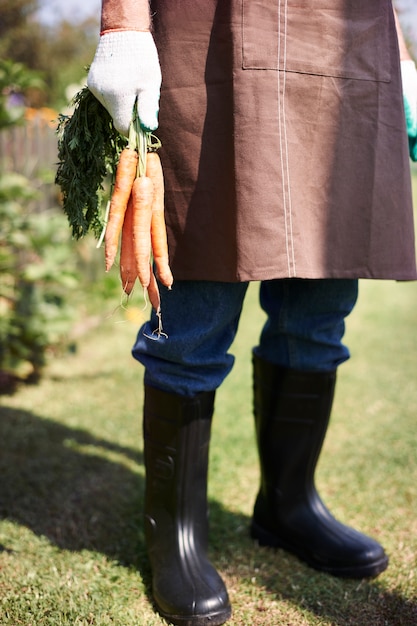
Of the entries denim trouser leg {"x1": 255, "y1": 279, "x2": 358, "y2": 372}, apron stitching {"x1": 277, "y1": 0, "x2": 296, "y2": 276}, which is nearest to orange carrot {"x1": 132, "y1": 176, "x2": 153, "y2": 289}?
apron stitching {"x1": 277, "y1": 0, "x2": 296, "y2": 276}

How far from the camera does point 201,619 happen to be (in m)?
1.36

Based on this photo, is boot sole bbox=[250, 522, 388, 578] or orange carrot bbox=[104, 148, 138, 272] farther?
boot sole bbox=[250, 522, 388, 578]

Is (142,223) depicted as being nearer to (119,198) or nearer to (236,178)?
(119,198)

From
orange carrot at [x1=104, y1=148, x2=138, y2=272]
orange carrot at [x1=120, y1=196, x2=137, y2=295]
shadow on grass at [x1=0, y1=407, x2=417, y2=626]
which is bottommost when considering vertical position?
shadow on grass at [x1=0, y1=407, x2=417, y2=626]

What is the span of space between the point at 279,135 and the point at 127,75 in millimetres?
310

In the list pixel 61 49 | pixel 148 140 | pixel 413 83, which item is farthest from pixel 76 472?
pixel 61 49

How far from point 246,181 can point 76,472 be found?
129 centimetres

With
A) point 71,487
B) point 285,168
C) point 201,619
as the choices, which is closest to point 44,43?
point 71,487

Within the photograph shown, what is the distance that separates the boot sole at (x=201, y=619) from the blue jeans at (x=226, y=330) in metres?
0.47

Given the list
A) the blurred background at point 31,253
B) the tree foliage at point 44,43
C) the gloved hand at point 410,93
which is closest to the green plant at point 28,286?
the blurred background at point 31,253

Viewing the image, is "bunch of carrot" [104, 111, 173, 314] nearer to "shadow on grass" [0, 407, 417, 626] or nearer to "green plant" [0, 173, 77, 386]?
"shadow on grass" [0, 407, 417, 626]

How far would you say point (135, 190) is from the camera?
1225mm

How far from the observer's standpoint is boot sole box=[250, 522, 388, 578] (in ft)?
5.13

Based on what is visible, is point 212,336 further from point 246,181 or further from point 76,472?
point 76,472
